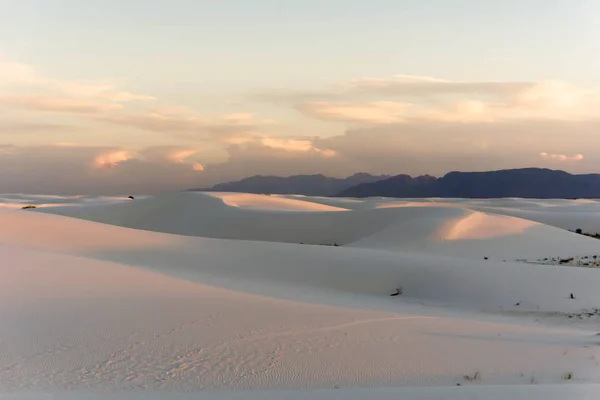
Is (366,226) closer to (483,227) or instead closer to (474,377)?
(483,227)

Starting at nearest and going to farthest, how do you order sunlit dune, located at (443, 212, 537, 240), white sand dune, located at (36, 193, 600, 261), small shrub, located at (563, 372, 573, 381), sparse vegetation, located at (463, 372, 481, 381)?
sparse vegetation, located at (463, 372, 481, 381) → small shrub, located at (563, 372, 573, 381) → white sand dune, located at (36, 193, 600, 261) → sunlit dune, located at (443, 212, 537, 240)

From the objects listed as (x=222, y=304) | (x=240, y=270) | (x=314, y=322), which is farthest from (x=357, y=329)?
(x=240, y=270)

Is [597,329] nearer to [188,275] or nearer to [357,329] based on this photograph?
[357,329]

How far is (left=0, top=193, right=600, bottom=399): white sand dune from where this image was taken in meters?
6.98

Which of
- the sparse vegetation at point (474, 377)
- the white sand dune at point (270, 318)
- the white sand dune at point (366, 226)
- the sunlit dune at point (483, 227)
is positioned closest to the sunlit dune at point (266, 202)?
the white sand dune at point (366, 226)

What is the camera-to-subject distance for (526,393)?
6.11m

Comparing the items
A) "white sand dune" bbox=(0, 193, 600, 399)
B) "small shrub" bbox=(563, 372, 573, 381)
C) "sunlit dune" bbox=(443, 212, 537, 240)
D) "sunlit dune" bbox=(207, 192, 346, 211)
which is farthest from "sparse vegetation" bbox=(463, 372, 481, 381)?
"sunlit dune" bbox=(207, 192, 346, 211)

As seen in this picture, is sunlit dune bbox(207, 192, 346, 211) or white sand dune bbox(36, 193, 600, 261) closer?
white sand dune bbox(36, 193, 600, 261)

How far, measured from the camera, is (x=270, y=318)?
31.8ft

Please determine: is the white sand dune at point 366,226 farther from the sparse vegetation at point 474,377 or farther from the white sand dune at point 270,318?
the sparse vegetation at point 474,377

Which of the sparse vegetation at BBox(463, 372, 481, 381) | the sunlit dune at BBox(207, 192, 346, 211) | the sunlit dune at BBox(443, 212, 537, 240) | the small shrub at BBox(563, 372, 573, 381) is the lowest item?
the small shrub at BBox(563, 372, 573, 381)

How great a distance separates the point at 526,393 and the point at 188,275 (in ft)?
31.0

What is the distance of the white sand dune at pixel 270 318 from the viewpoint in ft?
22.9

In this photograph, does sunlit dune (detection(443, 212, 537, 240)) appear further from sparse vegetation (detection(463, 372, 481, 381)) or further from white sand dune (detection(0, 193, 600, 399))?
sparse vegetation (detection(463, 372, 481, 381))
